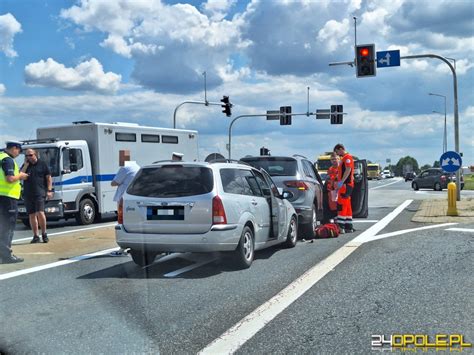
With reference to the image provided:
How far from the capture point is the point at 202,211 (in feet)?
25.1

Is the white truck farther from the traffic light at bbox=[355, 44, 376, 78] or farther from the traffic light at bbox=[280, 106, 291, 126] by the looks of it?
the traffic light at bbox=[280, 106, 291, 126]

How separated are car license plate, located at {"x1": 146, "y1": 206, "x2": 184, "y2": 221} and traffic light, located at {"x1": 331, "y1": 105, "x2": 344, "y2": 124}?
110 feet

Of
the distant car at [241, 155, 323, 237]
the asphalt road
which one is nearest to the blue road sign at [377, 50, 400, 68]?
the distant car at [241, 155, 323, 237]

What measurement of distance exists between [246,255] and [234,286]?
1.29 metres

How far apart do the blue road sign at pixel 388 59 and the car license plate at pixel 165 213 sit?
14.2m

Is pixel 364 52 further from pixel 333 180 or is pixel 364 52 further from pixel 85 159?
pixel 85 159

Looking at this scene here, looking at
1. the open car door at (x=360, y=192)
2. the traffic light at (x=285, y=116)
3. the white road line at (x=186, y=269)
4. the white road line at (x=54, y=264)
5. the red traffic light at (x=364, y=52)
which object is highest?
the red traffic light at (x=364, y=52)

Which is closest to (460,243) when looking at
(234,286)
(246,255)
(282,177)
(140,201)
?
(282,177)

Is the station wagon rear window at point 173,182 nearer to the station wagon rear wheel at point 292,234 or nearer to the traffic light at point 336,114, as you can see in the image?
the station wagon rear wheel at point 292,234

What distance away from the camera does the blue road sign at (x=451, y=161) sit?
674 inches

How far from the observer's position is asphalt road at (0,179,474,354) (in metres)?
4.81

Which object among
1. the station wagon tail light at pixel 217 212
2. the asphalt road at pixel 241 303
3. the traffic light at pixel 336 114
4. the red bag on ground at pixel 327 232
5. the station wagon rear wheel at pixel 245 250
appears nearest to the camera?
the asphalt road at pixel 241 303

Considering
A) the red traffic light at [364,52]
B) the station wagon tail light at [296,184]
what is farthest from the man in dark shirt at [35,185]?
the red traffic light at [364,52]

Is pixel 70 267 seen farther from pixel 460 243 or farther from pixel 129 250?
pixel 460 243
